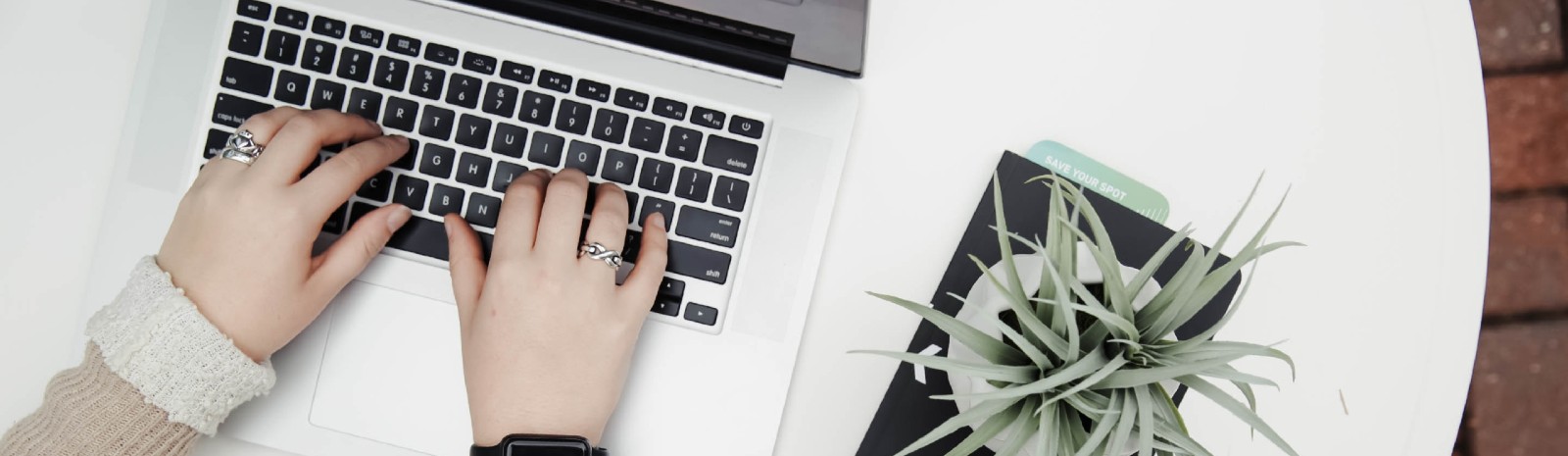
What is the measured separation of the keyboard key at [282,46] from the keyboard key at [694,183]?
0.26 metres

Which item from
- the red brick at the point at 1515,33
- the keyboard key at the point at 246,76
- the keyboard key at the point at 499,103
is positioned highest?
→ the red brick at the point at 1515,33

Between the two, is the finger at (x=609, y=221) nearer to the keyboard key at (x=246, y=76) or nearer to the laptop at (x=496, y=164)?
the laptop at (x=496, y=164)

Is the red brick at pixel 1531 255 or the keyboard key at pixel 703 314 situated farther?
the red brick at pixel 1531 255

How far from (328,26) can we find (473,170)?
13 centimetres

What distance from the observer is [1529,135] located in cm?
111

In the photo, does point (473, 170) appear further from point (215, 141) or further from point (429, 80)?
point (215, 141)

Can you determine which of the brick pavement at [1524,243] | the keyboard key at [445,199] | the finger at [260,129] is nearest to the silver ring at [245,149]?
the finger at [260,129]

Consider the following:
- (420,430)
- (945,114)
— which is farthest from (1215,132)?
(420,430)

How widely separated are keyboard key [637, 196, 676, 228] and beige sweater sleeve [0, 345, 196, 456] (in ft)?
1.02

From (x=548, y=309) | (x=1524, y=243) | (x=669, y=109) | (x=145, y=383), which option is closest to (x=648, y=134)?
(x=669, y=109)

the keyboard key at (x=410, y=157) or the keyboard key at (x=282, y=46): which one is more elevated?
the keyboard key at (x=282, y=46)

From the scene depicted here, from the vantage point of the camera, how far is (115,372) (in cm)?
54

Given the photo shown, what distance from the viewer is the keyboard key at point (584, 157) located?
0.57 meters

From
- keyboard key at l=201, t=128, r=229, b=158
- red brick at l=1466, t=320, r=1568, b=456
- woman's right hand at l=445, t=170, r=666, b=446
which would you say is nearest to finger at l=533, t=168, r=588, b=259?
woman's right hand at l=445, t=170, r=666, b=446
